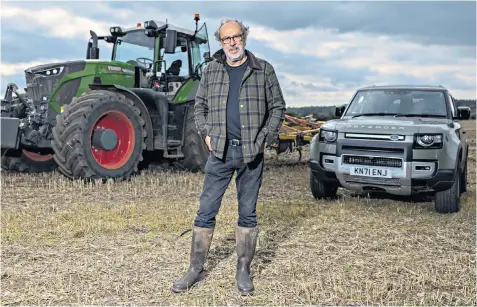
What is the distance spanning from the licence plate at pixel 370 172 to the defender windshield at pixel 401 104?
1.31 meters

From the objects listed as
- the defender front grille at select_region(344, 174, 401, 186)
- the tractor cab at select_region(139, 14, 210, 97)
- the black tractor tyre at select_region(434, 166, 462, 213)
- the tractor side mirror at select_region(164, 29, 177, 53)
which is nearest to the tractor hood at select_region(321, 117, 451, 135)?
the defender front grille at select_region(344, 174, 401, 186)

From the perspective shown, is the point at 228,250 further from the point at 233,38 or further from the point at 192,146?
the point at 192,146

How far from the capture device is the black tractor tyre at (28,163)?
10531 millimetres

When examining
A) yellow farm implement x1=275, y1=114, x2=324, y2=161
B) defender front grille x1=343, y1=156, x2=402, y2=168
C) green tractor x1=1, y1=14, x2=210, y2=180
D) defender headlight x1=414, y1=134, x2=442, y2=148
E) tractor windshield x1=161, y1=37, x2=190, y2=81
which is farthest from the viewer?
yellow farm implement x1=275, y1=114, x2=324, y2=161

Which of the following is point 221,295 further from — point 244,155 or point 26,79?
point 26,79

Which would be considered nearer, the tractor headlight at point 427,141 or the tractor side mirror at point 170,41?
the tractor headlight at point 427,141

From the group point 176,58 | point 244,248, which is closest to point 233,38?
point 244,248

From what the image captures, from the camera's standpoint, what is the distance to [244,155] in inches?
159

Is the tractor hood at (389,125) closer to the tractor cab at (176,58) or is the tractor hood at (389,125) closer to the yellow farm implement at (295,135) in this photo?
the yellow farm implement at (295,135)

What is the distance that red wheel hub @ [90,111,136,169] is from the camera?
29.9ft

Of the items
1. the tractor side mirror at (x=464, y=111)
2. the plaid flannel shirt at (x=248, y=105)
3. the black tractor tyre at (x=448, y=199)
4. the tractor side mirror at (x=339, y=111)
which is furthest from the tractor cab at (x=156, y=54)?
the plaid flannel shirt at (x=248, y=105)

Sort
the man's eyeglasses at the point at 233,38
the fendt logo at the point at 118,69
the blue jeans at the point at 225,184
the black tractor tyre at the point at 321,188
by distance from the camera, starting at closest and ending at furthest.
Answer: the man's eyeglasses at the point at 233,38
the blue jeans at the point at 225,184
the black tractor tyre at the point at 321,188
the fendt logo at the point at 118,69

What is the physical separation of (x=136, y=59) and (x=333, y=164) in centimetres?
492

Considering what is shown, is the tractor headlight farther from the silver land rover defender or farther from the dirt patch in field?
the dirt patch in field
